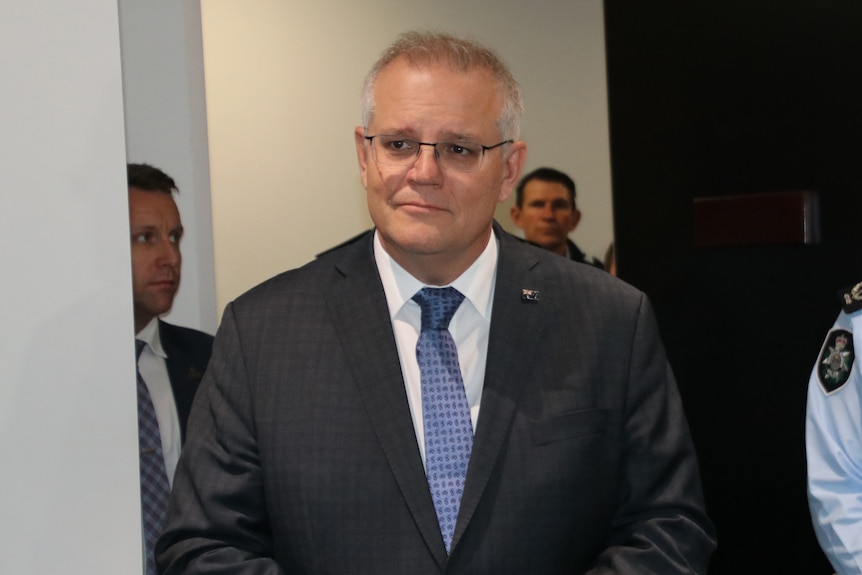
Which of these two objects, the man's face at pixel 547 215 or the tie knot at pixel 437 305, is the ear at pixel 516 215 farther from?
the tie knot at pixel 437 305

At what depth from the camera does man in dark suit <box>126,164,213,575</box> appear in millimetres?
1886

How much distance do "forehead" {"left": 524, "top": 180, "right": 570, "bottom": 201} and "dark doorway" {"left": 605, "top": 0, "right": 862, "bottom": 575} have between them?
6.4 inches

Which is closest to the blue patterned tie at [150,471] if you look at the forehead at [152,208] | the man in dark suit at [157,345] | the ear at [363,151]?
the man in dark suit at [157,345]

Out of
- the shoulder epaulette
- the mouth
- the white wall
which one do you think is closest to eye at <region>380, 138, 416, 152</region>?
the white wall

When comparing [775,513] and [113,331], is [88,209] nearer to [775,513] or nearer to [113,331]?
[113,331]

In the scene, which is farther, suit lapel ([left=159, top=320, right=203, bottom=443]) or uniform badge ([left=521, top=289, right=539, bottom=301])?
suit lapel ([left=159, top=320, right=203, bottom=443])

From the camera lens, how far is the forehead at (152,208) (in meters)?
1.88

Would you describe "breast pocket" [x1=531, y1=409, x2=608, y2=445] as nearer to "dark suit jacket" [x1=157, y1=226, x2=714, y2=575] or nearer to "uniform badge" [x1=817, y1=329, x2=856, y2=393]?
"dark suit jacket" [x1=157, y1=226, x2=714, y2=575]

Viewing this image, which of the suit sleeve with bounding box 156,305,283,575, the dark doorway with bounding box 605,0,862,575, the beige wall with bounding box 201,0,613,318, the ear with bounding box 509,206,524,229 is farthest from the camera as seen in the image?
the ear with bounding box 509,206,524,229

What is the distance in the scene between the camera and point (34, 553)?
66.7 inches

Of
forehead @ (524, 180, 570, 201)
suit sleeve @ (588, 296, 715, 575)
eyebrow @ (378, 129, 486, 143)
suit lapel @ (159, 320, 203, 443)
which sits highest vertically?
eyebrow @ (378, 129, 486, 143)

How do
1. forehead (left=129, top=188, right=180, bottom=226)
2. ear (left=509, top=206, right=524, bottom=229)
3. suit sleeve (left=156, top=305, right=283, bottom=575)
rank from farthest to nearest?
ear (left=509, top=206, right=524, bottom=229) < forehead (left=129, top=188, right=180, bottom=226) < suit sleeve (left=156, top=305, right=283, bottom=575)

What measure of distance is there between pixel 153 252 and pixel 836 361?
126 centimetres

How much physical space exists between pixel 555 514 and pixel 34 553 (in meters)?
0.88
